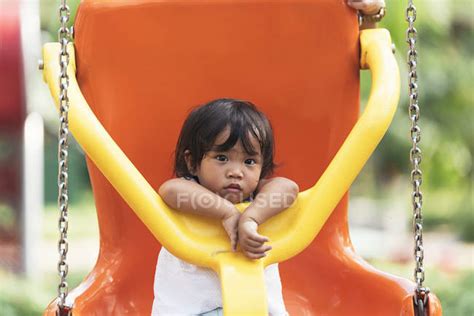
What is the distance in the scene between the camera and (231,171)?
221 centimetres

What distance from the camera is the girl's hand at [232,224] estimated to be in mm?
2117

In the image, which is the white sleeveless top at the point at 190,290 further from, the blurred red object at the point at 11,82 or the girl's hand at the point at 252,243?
the blurred red object at the point at 11,82

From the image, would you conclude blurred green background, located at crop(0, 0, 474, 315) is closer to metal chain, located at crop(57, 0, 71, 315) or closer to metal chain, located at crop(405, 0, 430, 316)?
metal chain, located at crop(405, 0, 430, 316)

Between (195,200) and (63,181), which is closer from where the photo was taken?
(63,181)

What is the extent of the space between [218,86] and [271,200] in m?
0.56

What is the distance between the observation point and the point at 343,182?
224 cm

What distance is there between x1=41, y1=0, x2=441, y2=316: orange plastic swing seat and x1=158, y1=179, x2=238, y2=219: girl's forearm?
49 cm

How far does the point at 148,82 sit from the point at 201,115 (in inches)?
16.3

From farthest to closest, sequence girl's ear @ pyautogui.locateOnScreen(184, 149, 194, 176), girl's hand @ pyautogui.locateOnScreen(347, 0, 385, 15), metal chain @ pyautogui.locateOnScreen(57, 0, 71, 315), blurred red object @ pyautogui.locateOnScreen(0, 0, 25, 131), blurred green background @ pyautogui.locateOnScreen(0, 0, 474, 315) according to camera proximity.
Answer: blurred green background @ pyautogui.locateOnScreen(0, 0, 474, 315), blurred red object @ pyautogui.locateOnScreen(0, 0, 25, 131), girl's hand @ pyautogui.locateOnScreen(347, 0, 385, 15), girl's ear @ pyautogui.locateOnScreen(184, 149, 194, 176), metal chain @ pyautogui.locateOnScreen(57, 0, 71, 315)

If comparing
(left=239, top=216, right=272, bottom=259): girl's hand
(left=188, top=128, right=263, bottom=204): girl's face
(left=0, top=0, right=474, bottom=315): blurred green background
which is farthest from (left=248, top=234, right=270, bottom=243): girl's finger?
(left=0, top=0, right=474, bottom=315): blurred green background

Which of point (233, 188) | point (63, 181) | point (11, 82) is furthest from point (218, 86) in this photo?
point (11, 82)

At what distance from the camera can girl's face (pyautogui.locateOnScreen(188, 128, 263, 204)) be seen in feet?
7.29

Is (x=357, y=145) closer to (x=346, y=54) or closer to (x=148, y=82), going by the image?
(x=346, y=54)

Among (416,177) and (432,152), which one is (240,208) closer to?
(416,177)
